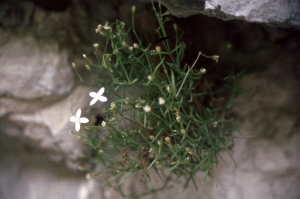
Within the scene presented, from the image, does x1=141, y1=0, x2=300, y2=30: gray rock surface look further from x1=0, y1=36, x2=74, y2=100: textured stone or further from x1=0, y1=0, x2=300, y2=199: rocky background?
x1=0, y1=36, x2=74, y2=100: textured stone

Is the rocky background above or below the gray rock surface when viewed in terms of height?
below

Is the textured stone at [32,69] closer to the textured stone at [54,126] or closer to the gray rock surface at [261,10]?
the textured stone at [54,126]

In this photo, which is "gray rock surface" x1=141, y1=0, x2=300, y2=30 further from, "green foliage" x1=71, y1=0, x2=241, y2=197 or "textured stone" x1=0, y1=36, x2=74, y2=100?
"textured stone" x1=0, y1=36, x2=74, y2=100

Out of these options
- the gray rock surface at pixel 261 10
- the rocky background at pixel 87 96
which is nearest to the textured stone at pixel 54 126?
the rocky background at pixel 87 96

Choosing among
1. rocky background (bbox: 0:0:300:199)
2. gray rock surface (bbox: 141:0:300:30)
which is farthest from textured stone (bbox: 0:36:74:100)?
gray rock surface (bbox: 141:0:300:30)

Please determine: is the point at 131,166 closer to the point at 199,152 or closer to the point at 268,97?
the point at 199,152

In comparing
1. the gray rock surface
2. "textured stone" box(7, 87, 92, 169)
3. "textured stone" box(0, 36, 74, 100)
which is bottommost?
"textured stone" box(7, 87, 92, 169)

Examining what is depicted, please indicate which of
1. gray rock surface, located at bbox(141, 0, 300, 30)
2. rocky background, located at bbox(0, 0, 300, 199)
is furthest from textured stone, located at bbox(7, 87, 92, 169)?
gray rock surface, located at bbox(141, 0, 300, 30)

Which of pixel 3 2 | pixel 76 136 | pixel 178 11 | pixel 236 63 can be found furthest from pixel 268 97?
pixel 3 2

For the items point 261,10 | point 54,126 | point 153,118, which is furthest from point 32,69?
point 261,10

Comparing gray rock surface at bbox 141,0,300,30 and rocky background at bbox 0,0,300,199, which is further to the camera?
rocky background at bbox 0,0,300,199
